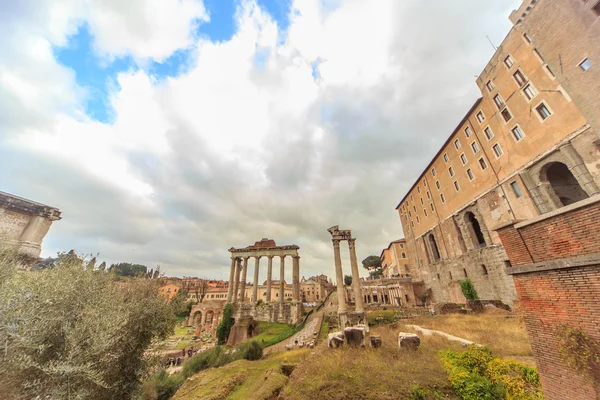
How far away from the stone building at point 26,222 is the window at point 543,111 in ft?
116

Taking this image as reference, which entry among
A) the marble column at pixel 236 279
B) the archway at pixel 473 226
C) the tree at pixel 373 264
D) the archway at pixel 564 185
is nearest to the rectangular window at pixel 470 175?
the archway at pixel 473 226

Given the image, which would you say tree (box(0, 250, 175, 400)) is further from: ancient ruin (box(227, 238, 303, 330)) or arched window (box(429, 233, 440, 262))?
arched window (box(429, 233, 440, 262))

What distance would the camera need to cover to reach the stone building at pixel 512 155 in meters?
11.2

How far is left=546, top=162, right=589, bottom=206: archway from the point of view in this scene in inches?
821

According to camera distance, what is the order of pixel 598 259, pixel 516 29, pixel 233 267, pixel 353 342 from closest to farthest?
pixel 598 259
pixel 353 342
pixel 516 29
pixel 233 267

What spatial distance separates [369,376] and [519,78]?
2975 cm

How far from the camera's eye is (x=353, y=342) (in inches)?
399

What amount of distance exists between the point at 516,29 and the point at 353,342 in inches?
1230

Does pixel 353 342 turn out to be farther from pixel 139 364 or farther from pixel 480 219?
pixel 480 219

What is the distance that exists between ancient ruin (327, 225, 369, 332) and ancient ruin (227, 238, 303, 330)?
11.5 metres

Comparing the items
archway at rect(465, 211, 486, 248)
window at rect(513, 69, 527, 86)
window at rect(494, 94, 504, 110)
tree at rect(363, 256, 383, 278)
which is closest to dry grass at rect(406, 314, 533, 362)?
archway at rect(465, 211, 486, 248)

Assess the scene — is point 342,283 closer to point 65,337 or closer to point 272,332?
point 272,332

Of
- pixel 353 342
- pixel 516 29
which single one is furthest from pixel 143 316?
pixel 516 29

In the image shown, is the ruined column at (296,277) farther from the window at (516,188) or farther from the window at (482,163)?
the window at (482,163)
